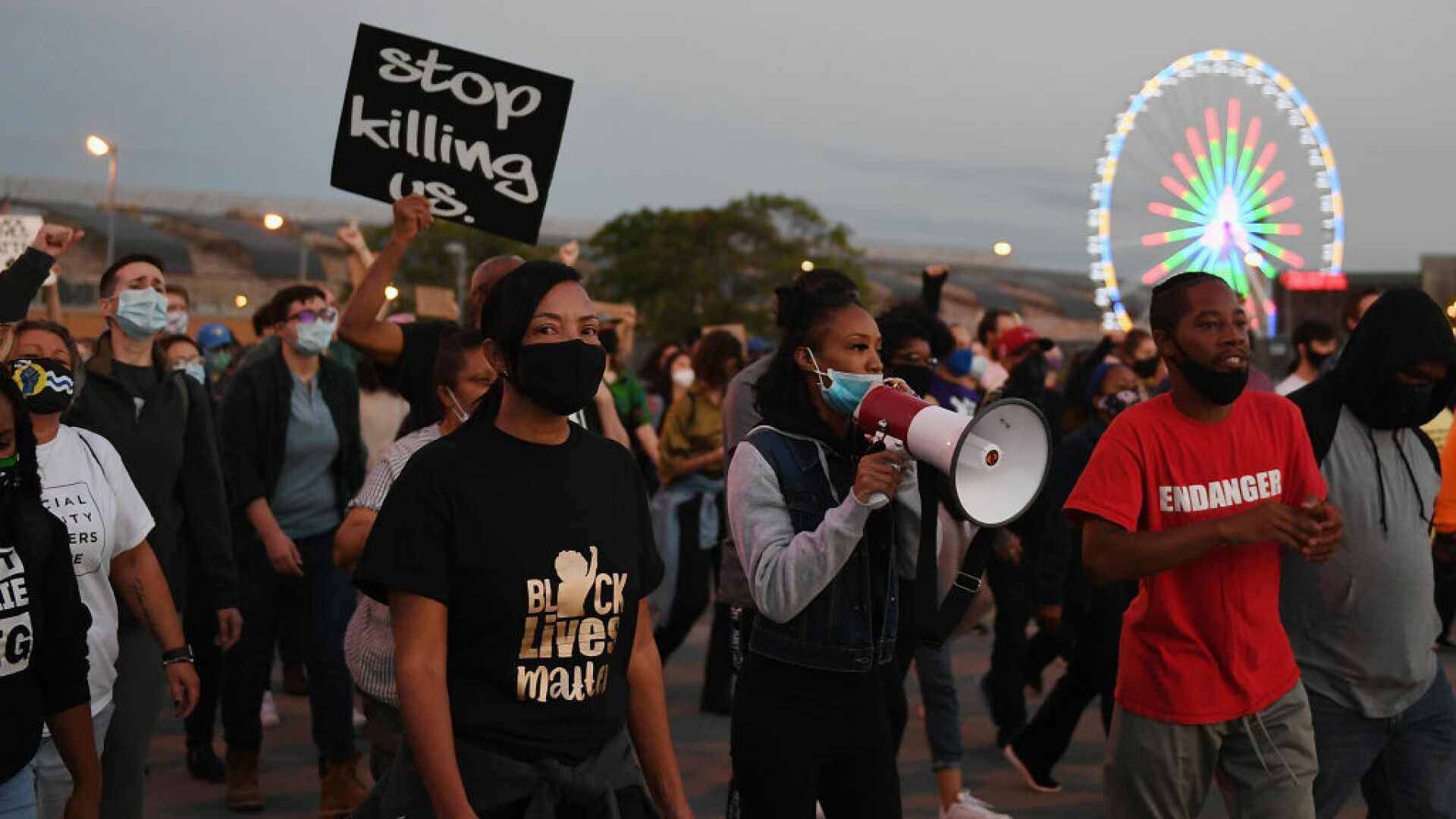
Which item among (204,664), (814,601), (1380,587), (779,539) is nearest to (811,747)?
(814,601)

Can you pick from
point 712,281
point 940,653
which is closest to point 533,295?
point 940,653

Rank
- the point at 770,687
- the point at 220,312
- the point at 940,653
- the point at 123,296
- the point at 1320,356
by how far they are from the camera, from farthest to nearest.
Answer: the point at 220,312 → the point at 1320,356 → the point at 940,653 → the point at 123,296 → the point at 770,687

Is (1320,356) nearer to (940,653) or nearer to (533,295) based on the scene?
(940,653)

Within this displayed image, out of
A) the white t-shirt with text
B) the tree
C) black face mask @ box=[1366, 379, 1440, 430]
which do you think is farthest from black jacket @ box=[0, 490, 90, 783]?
the tree

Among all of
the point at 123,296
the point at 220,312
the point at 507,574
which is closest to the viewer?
the point at 507,574

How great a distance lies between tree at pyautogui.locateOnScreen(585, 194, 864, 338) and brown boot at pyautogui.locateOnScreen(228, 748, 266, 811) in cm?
5456

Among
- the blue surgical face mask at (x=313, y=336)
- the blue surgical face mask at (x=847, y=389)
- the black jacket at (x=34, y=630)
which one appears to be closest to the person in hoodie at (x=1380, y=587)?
the blue surgical face mask at (x=847, y=389)

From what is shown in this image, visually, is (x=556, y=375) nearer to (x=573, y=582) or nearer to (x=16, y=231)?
(x=573, y=582)

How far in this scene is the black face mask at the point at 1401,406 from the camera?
13.8ft

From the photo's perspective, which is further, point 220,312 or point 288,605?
point 220,312

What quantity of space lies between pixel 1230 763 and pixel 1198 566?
488 millimetres

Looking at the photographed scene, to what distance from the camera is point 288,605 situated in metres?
6.76

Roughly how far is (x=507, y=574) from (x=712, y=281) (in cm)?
5998

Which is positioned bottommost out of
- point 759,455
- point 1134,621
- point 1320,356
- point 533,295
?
point 1134,621
